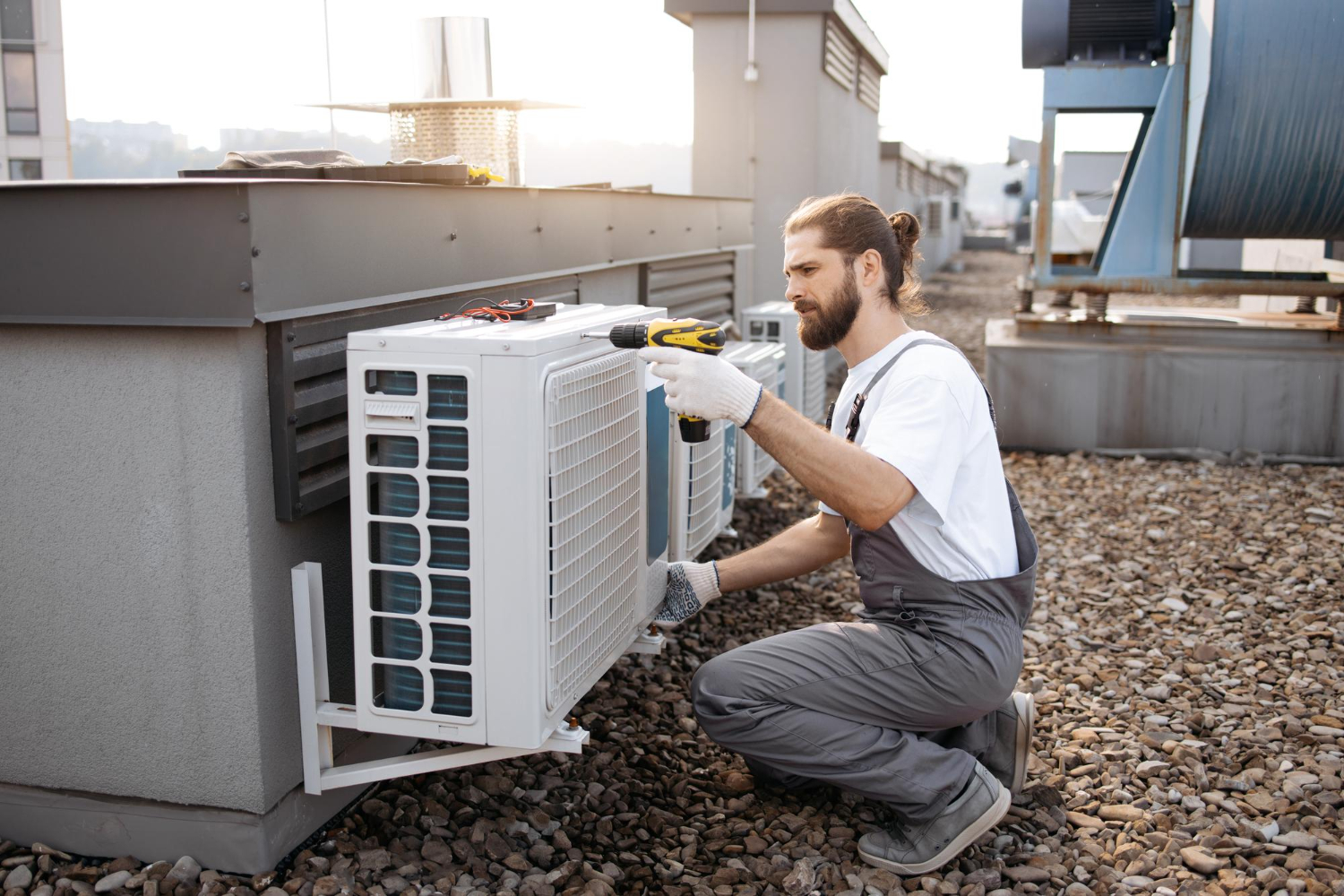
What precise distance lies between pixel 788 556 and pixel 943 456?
0.67 meters

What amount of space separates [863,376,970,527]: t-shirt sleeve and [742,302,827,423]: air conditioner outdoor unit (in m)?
3.09

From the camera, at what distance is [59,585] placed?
2463mm

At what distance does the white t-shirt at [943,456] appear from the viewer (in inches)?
102

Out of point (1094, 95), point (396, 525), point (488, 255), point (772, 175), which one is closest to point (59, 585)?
point (396, 525)

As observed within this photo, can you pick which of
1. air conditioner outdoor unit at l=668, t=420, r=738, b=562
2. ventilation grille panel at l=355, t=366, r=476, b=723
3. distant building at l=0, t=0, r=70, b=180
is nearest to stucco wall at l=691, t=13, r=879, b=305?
air conditioner outdoor unit at l=668, t=420, r=738, b=562

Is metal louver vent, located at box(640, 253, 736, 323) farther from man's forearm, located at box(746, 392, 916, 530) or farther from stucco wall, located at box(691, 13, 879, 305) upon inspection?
man's forearm, located at box(746, 392, 916, 530)

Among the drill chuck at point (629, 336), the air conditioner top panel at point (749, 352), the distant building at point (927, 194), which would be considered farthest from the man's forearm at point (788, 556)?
A: the distant building at point (927, 194)

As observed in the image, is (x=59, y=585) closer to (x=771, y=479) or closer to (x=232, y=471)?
(x=232, y=471)

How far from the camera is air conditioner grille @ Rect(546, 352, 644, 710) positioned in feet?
7.70

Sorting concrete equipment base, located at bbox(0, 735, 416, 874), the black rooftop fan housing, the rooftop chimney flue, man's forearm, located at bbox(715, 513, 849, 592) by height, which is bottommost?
concrete equipment base, located at bbox(0, 735, 416, 874)

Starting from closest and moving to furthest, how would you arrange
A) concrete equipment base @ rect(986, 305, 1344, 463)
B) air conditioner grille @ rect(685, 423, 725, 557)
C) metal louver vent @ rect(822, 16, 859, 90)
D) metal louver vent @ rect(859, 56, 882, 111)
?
air conditioner grille @ rect(685, 423, 725, 557) → concrete equipment base @ rect(986, 305, 1344, 463) → metal louver vent @ rect(822, 16, 859, 90) → metal louver vent @ rect(859, 56, 882, 111)

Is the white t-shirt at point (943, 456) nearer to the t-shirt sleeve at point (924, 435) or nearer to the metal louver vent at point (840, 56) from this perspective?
the t-shirt sleeve at point (924, 435)

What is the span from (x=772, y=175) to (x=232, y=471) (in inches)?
292

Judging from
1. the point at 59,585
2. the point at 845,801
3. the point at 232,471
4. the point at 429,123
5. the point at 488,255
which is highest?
the point at 429,123
